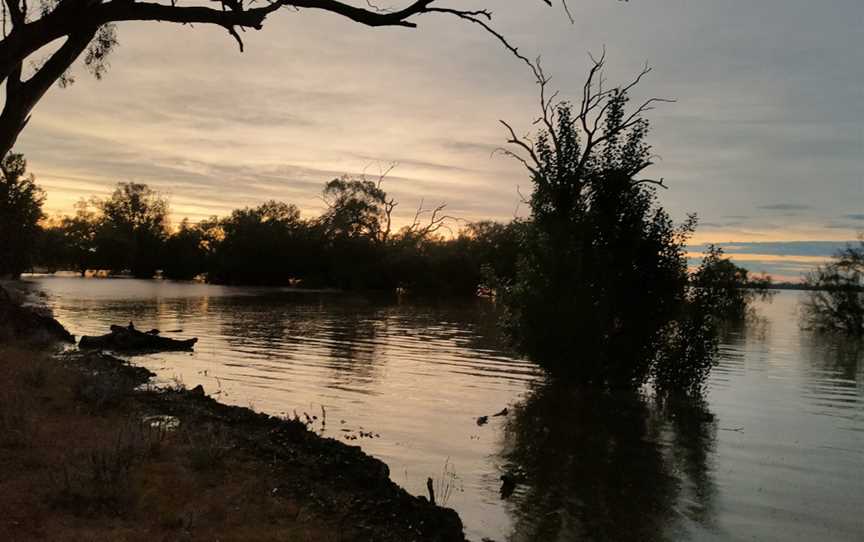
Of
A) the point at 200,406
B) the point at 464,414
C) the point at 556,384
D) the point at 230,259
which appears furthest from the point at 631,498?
the point at 230,259

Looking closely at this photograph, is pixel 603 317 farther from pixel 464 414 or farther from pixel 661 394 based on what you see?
pixel 464 414

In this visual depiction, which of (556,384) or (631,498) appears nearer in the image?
(631,498)

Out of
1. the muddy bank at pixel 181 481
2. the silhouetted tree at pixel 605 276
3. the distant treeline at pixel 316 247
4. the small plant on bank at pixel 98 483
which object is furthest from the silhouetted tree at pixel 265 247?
the small plant on bank at pixel 98 483

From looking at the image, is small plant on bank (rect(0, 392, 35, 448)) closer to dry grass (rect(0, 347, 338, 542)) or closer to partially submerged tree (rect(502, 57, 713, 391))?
dry grass (rect(0, 347, 338, 542))

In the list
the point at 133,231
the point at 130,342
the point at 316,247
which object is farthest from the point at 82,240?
the point at 130,342

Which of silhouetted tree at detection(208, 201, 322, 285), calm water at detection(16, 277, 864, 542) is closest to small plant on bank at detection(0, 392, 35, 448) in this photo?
calm water at detection(16, 277, 864, 542)

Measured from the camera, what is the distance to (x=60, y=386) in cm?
1305

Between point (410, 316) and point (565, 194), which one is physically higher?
point (565, 194)

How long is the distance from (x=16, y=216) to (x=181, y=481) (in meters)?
56.3

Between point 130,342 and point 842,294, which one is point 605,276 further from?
point 842,294

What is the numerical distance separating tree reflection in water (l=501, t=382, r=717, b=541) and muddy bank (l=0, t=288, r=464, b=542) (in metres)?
2.31

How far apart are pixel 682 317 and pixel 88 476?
1795 centimetres

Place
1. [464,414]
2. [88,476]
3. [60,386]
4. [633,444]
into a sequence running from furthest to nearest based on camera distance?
1. [464,414]
2. [633,444]
3. [60,386]
4. [88,476]

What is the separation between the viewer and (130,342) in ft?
85.1
